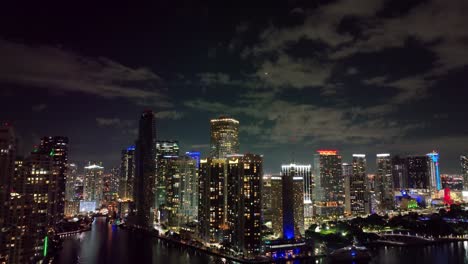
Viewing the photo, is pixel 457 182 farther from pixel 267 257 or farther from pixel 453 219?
pixel 267 257

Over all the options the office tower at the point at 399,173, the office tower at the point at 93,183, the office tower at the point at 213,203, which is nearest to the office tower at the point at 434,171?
the office tower at the point at 399,173

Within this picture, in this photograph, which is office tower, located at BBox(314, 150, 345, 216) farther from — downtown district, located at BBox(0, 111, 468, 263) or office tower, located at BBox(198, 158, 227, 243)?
office tower, located at BBox(198, 158, 227, 243)

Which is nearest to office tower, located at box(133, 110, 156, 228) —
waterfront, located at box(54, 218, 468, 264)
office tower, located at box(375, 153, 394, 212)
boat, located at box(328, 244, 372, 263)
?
waterfront, located at box(54, 218, 468, 264)

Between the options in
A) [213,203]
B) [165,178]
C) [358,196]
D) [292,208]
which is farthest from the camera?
[358,196]

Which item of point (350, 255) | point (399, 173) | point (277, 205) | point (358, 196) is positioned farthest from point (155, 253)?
point (399, 173)

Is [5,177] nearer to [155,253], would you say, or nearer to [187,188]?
[155,253]
